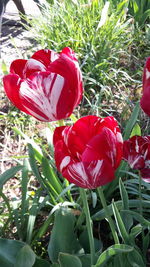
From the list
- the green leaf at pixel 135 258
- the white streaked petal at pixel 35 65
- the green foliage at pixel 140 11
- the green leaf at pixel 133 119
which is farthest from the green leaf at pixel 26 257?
the green foliage at pixel 140 11

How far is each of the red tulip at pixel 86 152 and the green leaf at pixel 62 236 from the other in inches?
15.6

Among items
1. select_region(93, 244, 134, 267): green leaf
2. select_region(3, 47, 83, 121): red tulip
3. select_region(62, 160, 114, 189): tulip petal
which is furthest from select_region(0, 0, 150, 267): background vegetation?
select_region(3, 47, 83, 121): red tulip

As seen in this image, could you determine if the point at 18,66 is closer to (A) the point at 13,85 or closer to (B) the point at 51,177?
(A) the point at 13,85

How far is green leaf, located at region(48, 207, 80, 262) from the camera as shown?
980 mm

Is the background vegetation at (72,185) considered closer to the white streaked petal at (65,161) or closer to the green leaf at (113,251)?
the green leaf at (113,251)

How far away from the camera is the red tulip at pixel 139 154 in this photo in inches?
29.0

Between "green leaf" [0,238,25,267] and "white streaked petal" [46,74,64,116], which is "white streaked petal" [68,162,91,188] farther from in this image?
"green leaf" [0,238,25,267]

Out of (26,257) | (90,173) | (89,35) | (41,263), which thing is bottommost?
(41,263)

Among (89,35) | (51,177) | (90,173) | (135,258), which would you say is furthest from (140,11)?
(90,173)

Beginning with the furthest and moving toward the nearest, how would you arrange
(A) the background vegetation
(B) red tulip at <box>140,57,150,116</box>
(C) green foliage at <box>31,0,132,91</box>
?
1. (C) green foliage at <box>31,0,132,91</box>
2. (A) the background vegetation
3. (B) red tulip at <box>140,57,150,116</box>

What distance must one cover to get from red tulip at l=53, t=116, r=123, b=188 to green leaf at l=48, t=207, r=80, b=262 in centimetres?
40

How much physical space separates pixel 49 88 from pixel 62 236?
512 millimetres

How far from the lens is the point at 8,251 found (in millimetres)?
968

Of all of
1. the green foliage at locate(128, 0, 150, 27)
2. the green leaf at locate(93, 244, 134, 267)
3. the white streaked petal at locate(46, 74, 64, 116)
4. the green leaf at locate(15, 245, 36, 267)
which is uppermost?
the white streaked petal at locate(46, 74, 64, 116)
